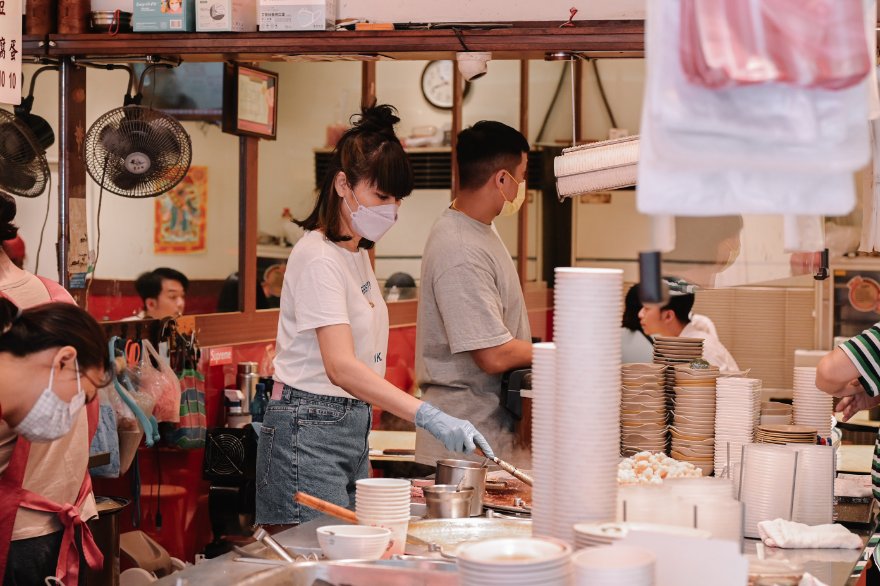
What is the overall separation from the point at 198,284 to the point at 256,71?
121 cm

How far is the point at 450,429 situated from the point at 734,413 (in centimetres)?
91

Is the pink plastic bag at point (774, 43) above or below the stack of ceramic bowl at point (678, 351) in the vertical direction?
above

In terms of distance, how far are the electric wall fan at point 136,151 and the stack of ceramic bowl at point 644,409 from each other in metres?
2.37

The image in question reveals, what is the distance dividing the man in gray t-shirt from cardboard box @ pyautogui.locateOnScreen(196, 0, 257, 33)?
939mm

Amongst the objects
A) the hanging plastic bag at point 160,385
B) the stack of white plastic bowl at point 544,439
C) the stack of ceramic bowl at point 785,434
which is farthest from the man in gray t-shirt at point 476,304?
the stack of white plastic bowl at point 544,439

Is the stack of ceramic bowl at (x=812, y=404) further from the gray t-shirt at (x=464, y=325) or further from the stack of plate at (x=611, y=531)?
the stack of plate at (x=611, y=531)

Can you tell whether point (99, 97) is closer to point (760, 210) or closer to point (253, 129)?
point (253, 129)

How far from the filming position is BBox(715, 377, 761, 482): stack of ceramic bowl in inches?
132

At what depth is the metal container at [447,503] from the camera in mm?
2783

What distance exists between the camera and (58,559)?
324 centimetres

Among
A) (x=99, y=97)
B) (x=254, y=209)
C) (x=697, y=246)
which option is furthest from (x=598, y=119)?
(x=697, y=246)

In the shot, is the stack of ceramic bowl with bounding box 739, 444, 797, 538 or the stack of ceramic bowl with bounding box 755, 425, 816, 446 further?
the stack of ceramic bowl with bounding box 755, 425, 816, 446

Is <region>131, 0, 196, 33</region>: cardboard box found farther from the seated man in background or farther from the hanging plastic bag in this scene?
the seated man in background

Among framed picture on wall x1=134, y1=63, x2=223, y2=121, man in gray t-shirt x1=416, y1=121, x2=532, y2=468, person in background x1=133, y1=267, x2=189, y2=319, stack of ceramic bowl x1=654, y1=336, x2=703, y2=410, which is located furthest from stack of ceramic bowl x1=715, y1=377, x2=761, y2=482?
framed picture on wall x1=134, y1=63, x2=223, y2=121
